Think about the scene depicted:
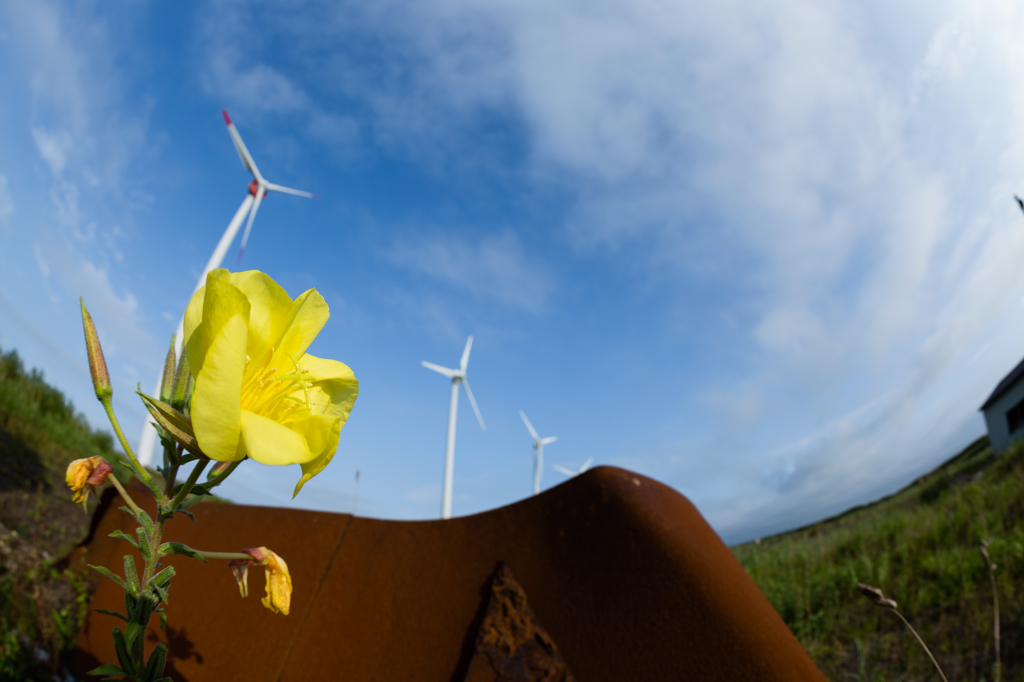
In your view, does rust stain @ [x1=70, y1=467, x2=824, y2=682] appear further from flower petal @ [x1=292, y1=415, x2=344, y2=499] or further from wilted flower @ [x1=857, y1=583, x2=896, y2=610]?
flower petal @ [x1=292, y1=415, x2=344, y2=499]

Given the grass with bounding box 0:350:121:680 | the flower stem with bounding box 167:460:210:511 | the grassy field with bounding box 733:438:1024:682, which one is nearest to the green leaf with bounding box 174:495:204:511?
the flower stem with bounding box 167:460:210:511

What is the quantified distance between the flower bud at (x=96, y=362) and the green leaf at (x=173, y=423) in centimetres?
20

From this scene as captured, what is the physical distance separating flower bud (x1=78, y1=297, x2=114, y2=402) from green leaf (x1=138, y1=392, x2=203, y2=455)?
20 cm

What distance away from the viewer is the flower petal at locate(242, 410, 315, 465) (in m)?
0.75

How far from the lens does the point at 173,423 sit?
771 millimetres

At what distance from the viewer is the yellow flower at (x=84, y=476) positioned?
87 centimetres

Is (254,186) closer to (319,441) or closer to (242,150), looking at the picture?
(242,150)

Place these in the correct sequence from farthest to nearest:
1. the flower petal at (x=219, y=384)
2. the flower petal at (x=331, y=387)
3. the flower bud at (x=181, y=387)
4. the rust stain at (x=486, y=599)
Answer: the rust stain at (x=486, y=599) < the flower petal at (x=331, y=387) < the flower bud at (x=181, y=387) < the flower petal at (x=219, y=384)

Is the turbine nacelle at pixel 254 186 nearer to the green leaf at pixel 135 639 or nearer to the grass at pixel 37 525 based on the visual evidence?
the grass at pixel 37 525

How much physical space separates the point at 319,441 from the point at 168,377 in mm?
310

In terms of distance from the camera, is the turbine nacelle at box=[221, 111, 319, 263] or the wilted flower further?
the turbine nacelle at box=[221, 111, 319, 263]

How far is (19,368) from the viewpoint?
9211 millimetres

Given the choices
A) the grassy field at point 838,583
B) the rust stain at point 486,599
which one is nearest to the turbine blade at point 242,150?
the grassy field at point 838,583

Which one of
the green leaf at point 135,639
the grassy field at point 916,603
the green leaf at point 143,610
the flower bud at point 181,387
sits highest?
the grassy field at point 916,603
